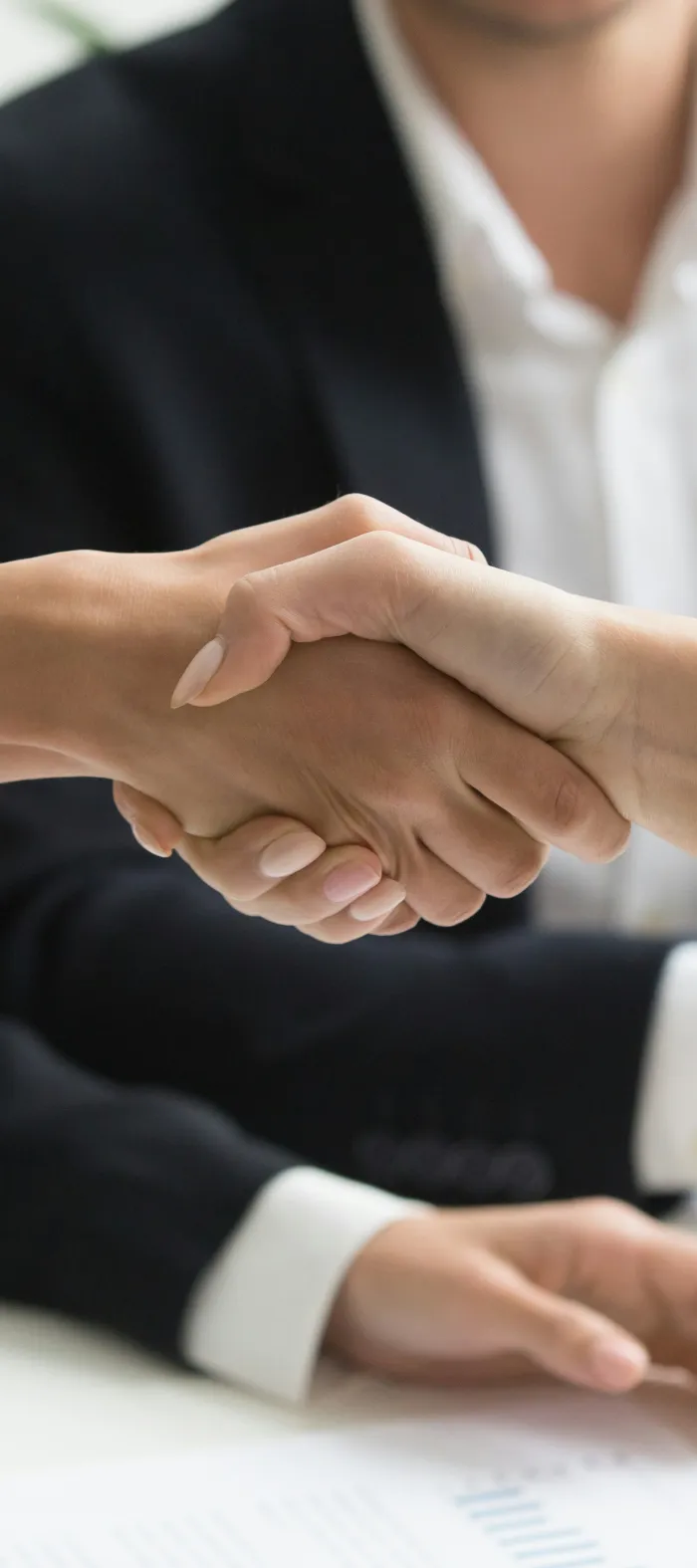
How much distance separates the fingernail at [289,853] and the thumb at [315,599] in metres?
0.06

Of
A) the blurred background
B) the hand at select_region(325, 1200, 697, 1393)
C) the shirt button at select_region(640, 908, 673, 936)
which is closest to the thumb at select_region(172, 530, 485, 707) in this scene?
the hand at select_region(325, 1200, 697, 1393)

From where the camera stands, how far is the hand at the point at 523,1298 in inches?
21.0

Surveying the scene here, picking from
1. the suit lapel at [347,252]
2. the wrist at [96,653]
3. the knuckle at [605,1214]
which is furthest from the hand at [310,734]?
the suit lapel at [347,252]

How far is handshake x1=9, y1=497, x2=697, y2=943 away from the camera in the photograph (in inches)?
20.7

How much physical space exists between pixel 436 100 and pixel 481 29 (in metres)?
0.05

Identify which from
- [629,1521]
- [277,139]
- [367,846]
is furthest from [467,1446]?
[277,139]

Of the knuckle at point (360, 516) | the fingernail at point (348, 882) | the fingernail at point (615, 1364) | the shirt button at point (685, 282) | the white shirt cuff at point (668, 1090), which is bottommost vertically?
the white shirt cuff at point (668, 1090)

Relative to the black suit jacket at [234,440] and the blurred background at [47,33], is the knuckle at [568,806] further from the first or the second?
the blurred background at [47,33]

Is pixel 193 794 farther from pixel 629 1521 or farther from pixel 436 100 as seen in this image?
pixel 436 100

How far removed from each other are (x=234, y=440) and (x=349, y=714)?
423mm

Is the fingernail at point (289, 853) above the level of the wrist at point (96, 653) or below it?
below

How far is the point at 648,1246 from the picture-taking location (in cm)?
57

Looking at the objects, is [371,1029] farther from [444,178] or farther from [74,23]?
[74,23]

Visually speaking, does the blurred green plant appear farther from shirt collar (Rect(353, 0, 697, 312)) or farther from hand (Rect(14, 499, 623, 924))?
hand (Rect(14, 499, 623, 924))
